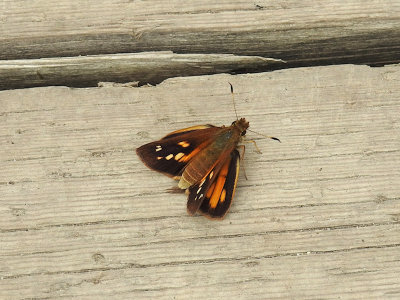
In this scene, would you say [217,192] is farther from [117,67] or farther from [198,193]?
[117,67]

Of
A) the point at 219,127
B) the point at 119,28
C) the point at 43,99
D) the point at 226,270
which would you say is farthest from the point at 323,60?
the point at 43,99

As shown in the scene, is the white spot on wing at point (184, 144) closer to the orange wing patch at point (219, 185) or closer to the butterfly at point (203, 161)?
the butterfly at point (203, 161)

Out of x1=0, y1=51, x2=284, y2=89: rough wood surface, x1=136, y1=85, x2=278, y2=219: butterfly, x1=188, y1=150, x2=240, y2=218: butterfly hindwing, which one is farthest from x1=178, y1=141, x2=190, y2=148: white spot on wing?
x1=0, y1=51, x2=284, y2=89: rough wood surface

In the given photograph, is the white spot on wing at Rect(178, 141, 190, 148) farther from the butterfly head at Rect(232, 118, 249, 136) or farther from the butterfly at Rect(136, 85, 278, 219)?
the butterfly head at Rect(232, 118, 249, 136)

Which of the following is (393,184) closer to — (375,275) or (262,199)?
(375,275)

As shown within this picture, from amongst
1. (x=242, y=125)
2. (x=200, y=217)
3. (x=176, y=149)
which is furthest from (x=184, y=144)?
(x=200, y=217)
